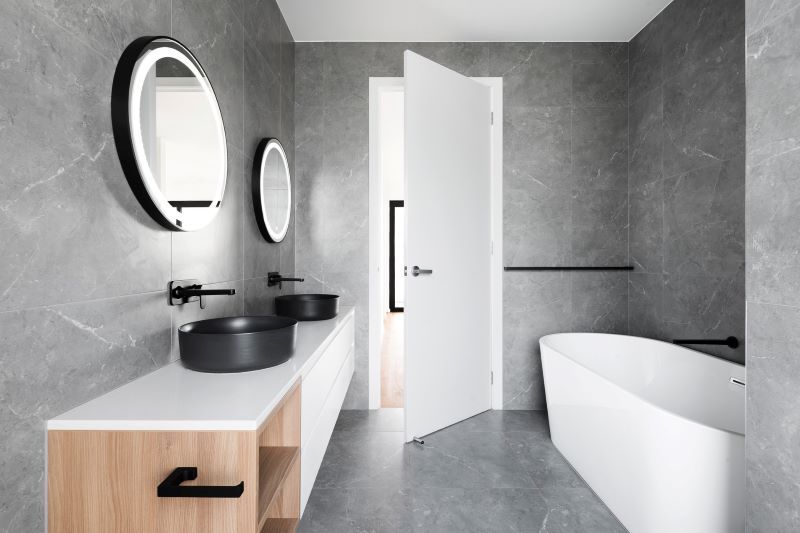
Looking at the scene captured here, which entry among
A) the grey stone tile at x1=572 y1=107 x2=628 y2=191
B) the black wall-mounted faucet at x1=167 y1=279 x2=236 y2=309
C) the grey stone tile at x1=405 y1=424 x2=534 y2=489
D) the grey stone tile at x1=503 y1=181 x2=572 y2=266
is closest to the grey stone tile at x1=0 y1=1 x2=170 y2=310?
the black wall-mounted faucet at x1=167 y1=279 x2=236 y2=309

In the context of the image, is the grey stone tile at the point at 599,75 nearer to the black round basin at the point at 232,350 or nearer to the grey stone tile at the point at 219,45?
the grey stone tile at the point at 219,45

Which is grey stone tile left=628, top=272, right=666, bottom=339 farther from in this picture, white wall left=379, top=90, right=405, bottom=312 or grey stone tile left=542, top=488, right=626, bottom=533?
white wall left=379, top=90, right=405, bottom=312

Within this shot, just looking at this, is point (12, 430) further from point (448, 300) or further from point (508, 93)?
point (508, 93)

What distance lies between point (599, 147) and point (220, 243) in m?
2.54

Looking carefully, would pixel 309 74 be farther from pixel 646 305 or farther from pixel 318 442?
pixel 646 305

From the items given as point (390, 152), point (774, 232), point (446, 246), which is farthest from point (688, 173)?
point (390, 152)

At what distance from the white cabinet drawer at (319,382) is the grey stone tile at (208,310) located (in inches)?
16.8

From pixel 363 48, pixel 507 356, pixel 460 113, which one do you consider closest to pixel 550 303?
pixel 507 356

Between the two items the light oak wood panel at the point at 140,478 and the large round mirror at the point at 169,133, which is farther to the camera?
the large round mirror at the point at 169,133

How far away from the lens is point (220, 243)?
1.63 m

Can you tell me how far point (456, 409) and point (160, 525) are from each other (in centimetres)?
203

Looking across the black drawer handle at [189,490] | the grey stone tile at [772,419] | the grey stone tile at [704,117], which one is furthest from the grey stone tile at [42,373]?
the grey stone tile at [704,117]

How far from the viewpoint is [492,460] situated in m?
2.19

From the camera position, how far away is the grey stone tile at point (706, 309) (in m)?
2.02
